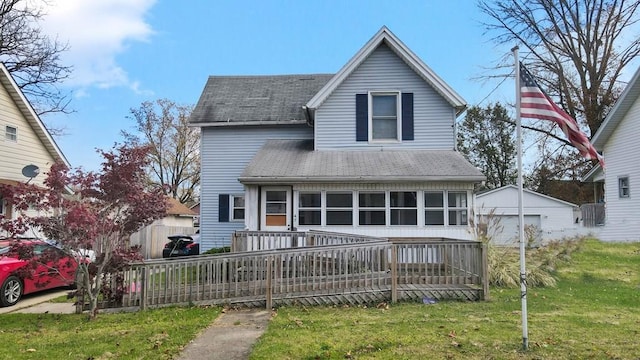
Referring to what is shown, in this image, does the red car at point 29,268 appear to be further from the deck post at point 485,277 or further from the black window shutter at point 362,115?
the black window shutter at point 362,115

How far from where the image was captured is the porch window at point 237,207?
57.2ft

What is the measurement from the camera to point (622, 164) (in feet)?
69.5

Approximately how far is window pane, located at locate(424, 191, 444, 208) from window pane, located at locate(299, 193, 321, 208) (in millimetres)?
3571

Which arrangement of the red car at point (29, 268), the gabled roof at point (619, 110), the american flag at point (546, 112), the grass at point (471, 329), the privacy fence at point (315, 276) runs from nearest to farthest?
1. the grass at point (471, 329)
2. the american flag at point (546, 112)
3. the red car at point (29, 268)
4. the privacy fence at point (315, 276)
5. the gabled roof at point (619, 110)

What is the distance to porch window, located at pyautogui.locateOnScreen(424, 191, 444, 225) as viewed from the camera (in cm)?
1416

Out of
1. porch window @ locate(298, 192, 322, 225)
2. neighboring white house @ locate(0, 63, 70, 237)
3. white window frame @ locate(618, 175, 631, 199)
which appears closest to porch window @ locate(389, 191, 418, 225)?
porch window @ locate(298, 192, 322, 225)

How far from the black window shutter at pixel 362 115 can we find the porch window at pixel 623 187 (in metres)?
14.2

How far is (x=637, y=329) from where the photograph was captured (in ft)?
22.3

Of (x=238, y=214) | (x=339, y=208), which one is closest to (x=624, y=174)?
(x=339, y=208)

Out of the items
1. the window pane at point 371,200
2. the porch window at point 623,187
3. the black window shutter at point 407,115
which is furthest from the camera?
the porch window at point 623,187

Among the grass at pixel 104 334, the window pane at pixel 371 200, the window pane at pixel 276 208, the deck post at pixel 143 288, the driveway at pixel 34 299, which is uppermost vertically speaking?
the window pane at pixel 371 200

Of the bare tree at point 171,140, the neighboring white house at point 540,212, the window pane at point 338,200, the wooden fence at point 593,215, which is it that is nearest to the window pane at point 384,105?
the window pane at point 338,200

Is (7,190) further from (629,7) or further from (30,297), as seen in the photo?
(629,7)

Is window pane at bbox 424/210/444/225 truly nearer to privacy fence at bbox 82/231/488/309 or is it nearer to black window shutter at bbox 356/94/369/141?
black window shutter at bbox 356/94/369/141
